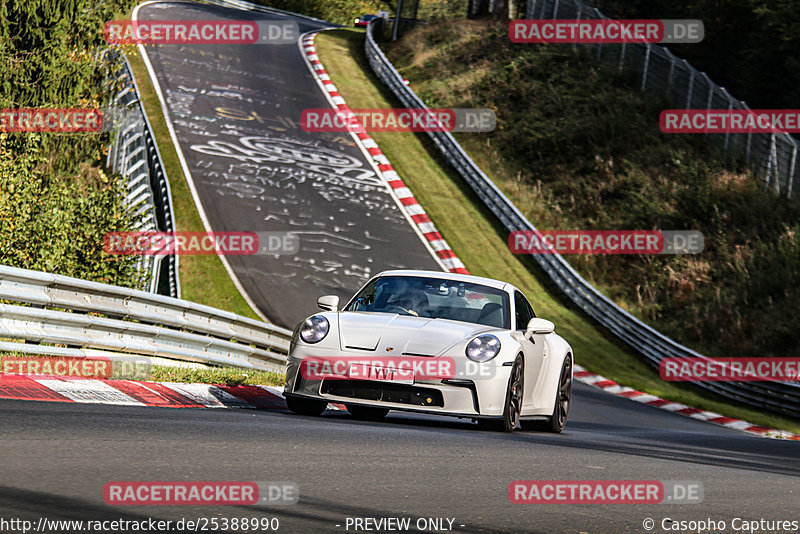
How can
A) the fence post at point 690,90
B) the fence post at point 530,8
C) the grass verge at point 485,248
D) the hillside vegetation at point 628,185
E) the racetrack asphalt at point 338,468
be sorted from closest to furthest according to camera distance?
the racetrack asphalt at point 338,468 → the grass verge at point 485,248 → the hillside vegetation at point 628,185 → the fence post at point 690,90 → the fence post at point 530,8

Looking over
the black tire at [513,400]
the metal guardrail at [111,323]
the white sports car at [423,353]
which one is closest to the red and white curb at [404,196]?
the metal guardrail at [111,323]

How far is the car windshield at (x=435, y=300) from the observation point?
379 inches

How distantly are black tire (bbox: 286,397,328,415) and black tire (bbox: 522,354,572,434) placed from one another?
2476mm

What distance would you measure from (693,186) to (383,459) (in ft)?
89.4

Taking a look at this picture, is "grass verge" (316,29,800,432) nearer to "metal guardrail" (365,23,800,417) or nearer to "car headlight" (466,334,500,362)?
"metal guardrail" (365,23,800,417)

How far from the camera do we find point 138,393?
8633 millimetres

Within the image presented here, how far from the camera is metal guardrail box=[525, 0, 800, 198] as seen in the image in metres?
30.6

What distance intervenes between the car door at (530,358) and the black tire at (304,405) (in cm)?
183

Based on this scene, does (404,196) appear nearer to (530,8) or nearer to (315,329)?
(530,8)

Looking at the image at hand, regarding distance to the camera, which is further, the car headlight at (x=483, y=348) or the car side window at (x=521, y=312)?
the car side window at (x=521, y=312)

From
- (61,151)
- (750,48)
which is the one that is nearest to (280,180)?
(61,151)

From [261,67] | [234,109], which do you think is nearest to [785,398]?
[234,109]

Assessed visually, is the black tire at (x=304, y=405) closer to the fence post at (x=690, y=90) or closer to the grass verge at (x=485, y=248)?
the grass verge at (x=485, y=248)

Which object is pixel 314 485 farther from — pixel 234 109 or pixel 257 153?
pixel 234 109
